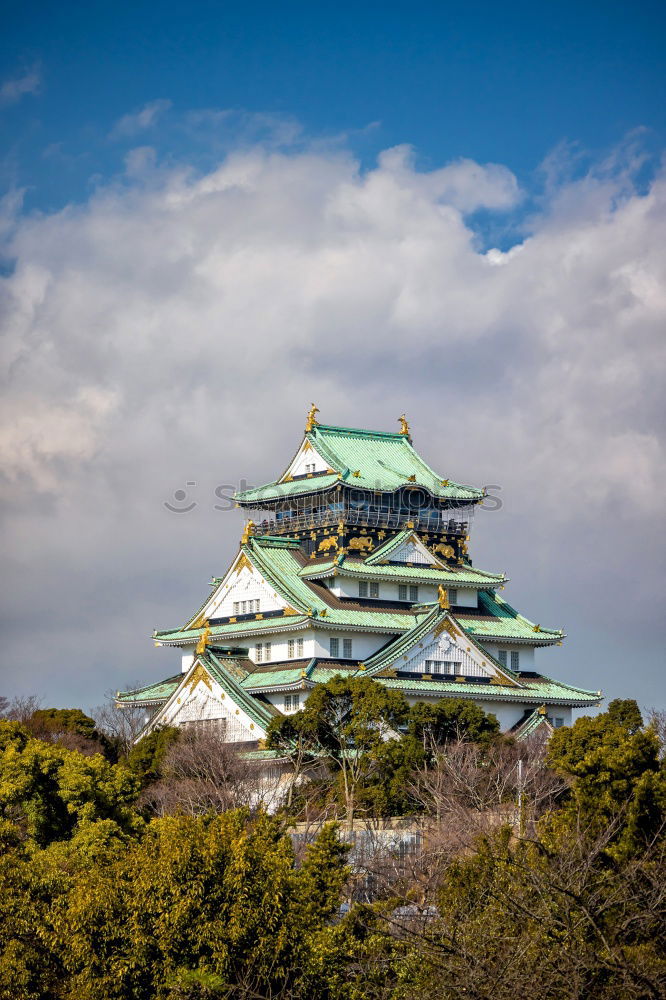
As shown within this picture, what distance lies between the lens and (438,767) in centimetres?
5666

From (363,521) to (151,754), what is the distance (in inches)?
716

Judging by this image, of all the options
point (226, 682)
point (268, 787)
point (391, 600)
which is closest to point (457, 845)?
point (268, 787)

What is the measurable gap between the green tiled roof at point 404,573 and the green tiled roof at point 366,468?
3921 millimetres

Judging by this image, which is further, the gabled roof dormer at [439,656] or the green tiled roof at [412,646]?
the gabled roof dormer at [439,656]

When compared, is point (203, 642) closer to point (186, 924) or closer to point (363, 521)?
point (363, 521)

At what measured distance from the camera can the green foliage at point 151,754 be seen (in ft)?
209

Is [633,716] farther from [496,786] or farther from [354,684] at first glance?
[354,684]

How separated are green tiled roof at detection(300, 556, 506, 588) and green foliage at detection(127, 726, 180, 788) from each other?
11.9m

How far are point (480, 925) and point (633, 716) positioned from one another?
84.0 ft

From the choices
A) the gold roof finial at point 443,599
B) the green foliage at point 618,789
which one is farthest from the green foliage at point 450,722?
the green foliage at point 618,789

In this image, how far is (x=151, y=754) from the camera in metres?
65.1

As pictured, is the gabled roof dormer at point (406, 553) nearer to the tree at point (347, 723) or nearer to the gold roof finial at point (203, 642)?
the gold roof finial at point (203, 642)

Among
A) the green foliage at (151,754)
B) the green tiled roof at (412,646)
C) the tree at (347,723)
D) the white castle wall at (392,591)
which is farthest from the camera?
the white castle wall at (392,591)

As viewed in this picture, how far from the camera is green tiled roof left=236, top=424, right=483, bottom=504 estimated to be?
3098 inches
